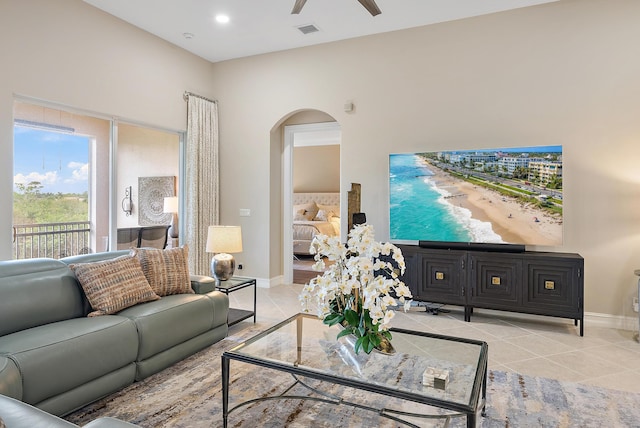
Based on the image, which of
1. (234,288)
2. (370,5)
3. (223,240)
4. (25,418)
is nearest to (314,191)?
(223,240)

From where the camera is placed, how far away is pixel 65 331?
7.57ft

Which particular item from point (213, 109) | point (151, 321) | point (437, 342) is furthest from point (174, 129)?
point (437, 342)

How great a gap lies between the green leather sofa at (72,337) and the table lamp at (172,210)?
7.21ft

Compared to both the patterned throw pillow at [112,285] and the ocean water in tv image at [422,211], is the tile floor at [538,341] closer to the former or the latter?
the ocean water in tv image at [422,211]

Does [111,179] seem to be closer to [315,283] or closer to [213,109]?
[213,109]

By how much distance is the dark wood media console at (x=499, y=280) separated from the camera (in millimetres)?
3721

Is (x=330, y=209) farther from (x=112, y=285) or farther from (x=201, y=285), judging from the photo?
(x=112, y=285)

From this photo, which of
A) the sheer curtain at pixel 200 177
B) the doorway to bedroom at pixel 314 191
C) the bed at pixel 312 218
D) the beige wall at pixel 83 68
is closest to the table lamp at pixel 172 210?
the sheer curtain at pixel 200 177

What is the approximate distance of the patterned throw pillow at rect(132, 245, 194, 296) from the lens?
125 inches

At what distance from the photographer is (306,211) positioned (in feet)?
31.6

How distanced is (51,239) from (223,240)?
183 centimetres

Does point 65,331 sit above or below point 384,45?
below

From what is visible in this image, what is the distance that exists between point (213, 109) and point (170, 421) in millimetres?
4710

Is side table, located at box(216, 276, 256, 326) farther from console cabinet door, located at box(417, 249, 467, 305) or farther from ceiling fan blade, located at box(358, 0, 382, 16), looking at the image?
ceiling fan blade, located at box(358, 0, 382, 16)
